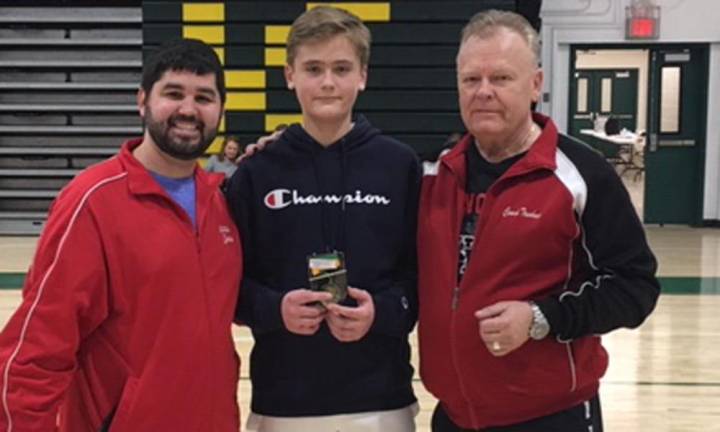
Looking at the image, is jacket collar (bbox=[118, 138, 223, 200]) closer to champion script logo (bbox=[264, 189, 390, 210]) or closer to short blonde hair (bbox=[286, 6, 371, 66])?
champion script logo (bbox=[264, 189, 390, 210])

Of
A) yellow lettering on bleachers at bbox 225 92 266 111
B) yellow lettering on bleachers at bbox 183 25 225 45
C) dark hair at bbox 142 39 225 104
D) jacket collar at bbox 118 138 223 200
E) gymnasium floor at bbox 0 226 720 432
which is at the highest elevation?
yellow lettering on bleachers at bbox 183 25 225 45

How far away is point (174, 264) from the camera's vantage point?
1.66m

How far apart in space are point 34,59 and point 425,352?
8.90 m

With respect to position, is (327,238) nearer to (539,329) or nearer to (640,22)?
(539,329)

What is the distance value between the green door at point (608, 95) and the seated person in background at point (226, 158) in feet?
42.9

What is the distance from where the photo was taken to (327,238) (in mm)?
1930

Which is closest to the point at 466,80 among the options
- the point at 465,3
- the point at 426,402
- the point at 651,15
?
the point at 426,402

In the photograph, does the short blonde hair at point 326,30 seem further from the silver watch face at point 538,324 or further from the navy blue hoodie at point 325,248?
the silver watch face at point 538,324

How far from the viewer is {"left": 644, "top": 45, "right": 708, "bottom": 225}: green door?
394 inches

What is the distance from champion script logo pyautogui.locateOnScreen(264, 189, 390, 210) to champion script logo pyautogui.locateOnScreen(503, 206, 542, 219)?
354 millimetres

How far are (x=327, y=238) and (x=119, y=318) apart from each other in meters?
0.51

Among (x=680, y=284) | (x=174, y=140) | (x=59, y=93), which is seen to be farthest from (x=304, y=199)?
(x=59, y=93)

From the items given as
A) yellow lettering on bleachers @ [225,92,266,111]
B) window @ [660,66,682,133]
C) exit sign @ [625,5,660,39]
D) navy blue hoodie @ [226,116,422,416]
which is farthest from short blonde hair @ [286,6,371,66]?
window @ [660,66,682,133]

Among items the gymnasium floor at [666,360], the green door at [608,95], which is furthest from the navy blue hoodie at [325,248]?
the green door at [608,95]
